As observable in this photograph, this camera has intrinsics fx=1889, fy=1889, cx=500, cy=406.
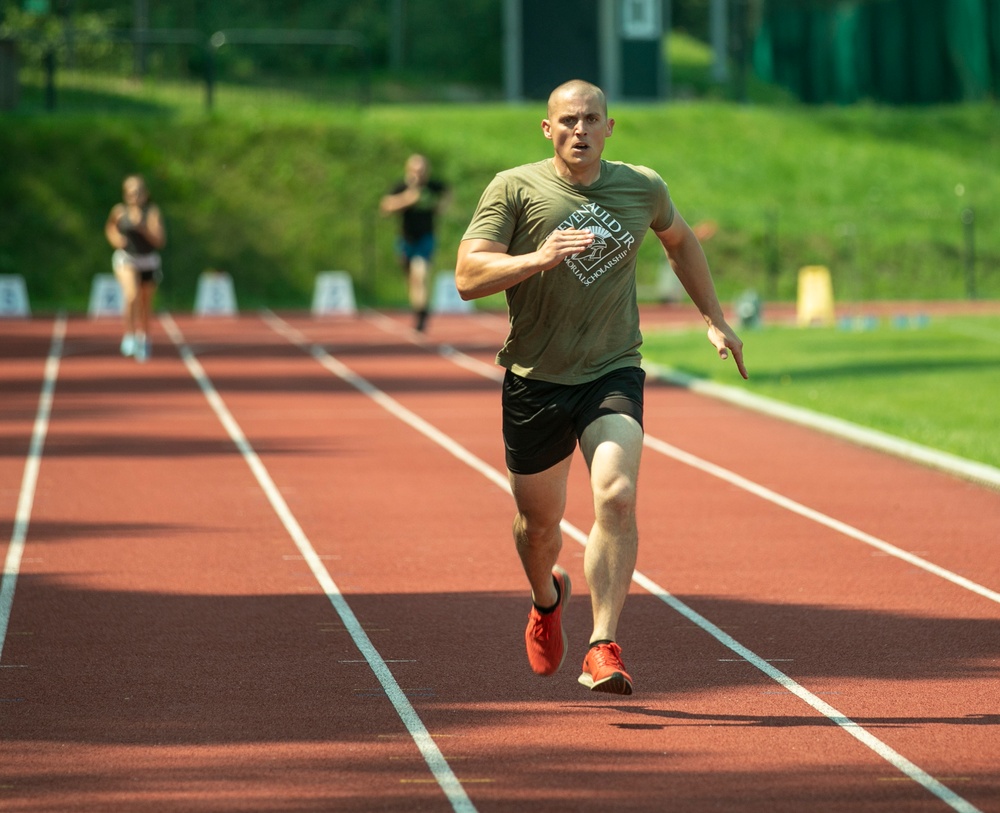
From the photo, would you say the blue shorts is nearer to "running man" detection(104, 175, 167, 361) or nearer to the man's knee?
"running man" detection(104, 175, 167, 361)

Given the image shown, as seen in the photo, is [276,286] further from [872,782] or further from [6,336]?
[872,782]

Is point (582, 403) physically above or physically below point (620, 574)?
above

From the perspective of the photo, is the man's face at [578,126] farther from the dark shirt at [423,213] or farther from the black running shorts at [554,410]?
the dark shirt at [423,213]

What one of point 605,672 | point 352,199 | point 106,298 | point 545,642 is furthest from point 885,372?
point 352,199

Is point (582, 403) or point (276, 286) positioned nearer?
point (582, 403)

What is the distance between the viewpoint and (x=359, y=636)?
7.88m

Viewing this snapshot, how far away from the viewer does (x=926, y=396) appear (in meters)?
17.9

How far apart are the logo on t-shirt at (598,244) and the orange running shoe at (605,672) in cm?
129

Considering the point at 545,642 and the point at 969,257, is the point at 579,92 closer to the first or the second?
the point at 545,642

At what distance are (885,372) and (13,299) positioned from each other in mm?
18640

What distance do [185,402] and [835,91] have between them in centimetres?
3732

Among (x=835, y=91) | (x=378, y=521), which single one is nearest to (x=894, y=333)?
(x=378, y=521)

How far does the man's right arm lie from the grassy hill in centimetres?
3090

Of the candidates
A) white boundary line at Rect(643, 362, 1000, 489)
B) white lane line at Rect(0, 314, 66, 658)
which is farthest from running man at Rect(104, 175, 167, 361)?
white boundary line at Rect(643, 362, 1000, 489)
